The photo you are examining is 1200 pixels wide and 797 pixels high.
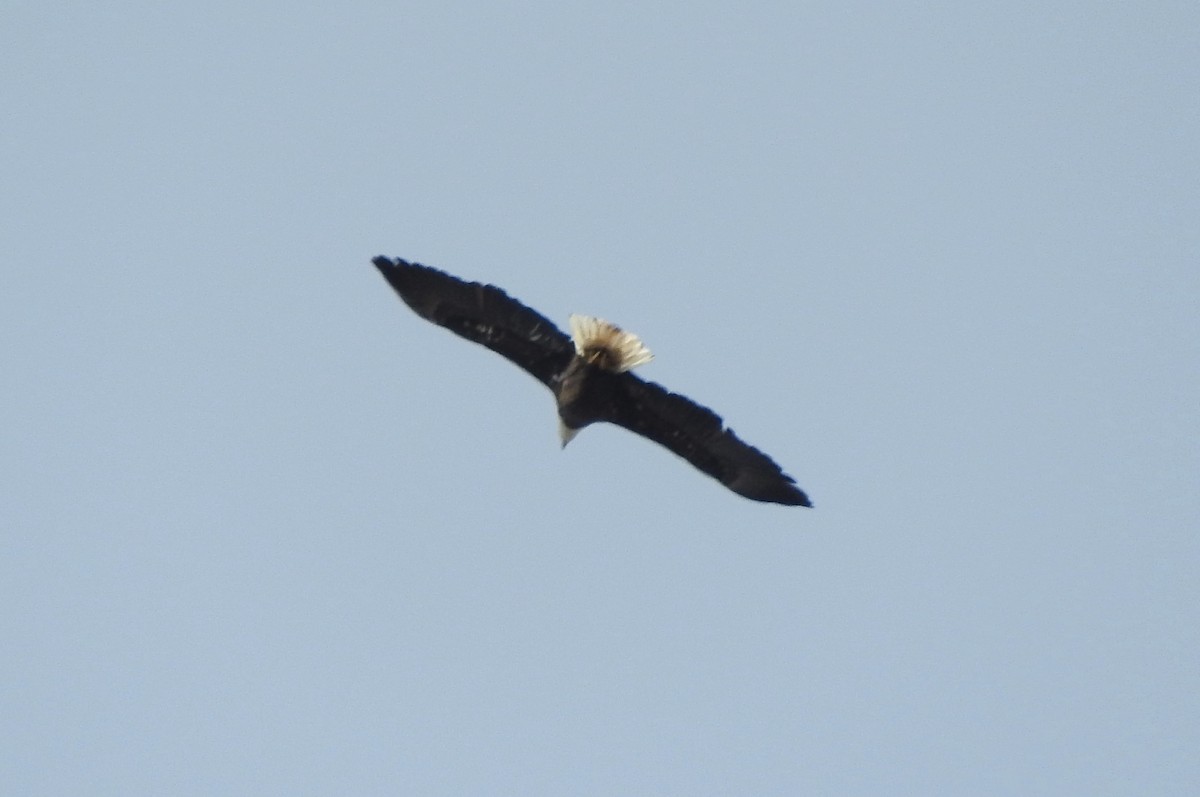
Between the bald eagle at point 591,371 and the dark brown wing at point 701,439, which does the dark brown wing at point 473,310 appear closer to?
the bald eagle at point 591,371

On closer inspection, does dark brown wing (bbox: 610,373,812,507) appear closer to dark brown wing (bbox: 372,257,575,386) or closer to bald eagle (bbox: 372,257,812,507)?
bald eagle (bbox: 372,257,812,507)

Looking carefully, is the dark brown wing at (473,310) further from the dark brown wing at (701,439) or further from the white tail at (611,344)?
the dark brown wing at (701,439)

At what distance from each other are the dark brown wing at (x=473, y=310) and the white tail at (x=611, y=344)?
0.66ft

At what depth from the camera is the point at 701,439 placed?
1152 cm

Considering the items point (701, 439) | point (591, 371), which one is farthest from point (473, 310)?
point (701, 439)

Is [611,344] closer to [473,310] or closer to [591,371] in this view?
[591,371]

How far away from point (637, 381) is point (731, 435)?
0.85m

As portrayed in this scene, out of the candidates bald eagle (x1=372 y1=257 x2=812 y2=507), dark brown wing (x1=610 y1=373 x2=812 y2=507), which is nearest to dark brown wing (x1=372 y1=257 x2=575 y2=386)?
bald eagle (x1=372 y1=257 x2=812 y2=507)

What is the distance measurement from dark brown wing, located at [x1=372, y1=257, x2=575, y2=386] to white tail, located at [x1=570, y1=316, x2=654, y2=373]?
20 cm

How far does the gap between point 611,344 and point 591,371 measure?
27 centimetres

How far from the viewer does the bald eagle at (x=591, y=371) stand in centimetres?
1125

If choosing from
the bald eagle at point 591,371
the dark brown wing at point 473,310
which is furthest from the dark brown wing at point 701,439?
the dark brown wing at point 473,310

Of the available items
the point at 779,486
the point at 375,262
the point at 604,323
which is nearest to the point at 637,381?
the point at 604,323

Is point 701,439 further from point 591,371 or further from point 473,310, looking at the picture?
point 473,310
